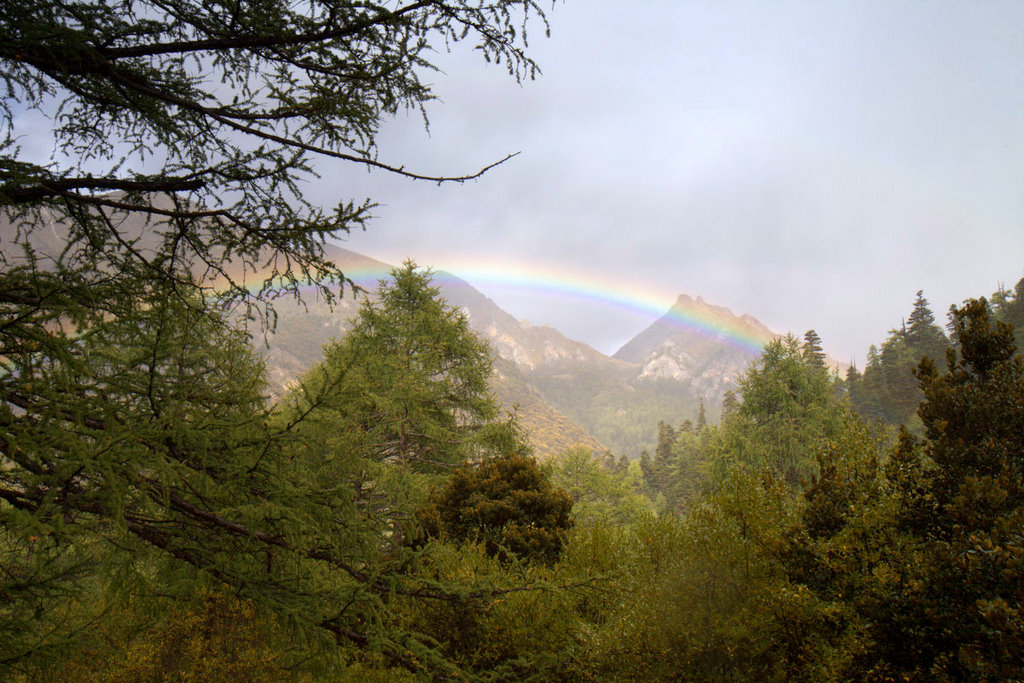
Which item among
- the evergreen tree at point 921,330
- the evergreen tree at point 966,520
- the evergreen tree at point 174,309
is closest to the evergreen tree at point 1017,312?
the evergreen tree at point 921,330

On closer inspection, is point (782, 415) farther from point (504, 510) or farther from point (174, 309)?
point (174, 309)

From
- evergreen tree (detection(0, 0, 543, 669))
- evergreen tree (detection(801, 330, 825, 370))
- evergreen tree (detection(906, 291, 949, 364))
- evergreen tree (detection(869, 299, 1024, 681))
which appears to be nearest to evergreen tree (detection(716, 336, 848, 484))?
evergreen tree (detection(869, 299, 1024, 681))

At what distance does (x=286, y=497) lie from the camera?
3232 mm

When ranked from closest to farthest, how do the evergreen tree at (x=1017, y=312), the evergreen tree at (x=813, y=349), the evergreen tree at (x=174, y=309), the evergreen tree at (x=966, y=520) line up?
the evergreen tree at (x=174, y=309), the evergreen tree at (x=966, y=520), the evergreen tree at (x=1017, y=312), the evergreen tree at (x=813, y=349)

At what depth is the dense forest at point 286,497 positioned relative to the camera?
272 centimetres

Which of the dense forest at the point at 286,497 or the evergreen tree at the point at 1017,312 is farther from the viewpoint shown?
the evergreen tree at the point at 1017,312

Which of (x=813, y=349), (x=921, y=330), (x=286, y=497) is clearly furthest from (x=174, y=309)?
(x=921, y=330)

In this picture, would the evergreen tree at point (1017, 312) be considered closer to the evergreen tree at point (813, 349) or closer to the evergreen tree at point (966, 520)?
the evergreen tree at point (813, 349)

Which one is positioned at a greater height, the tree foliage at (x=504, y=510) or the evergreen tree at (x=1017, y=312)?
the evergreen tree at (x=1017, y=312)

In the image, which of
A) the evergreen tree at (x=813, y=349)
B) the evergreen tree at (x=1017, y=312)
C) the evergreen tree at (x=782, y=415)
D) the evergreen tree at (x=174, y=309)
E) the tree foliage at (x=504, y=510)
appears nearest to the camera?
the evergreen tree at (x=174, y=309)

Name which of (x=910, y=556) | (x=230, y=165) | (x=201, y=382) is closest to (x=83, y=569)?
(x=201, y=382)

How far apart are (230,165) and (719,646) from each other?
279 inches

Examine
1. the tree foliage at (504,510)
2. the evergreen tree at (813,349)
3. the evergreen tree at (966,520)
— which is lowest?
the tree foliage at (504,510)

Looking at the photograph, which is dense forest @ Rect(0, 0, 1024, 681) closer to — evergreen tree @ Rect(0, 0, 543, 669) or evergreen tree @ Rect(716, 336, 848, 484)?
evergreen tree @ Rect(0, 0, 543, 669)
